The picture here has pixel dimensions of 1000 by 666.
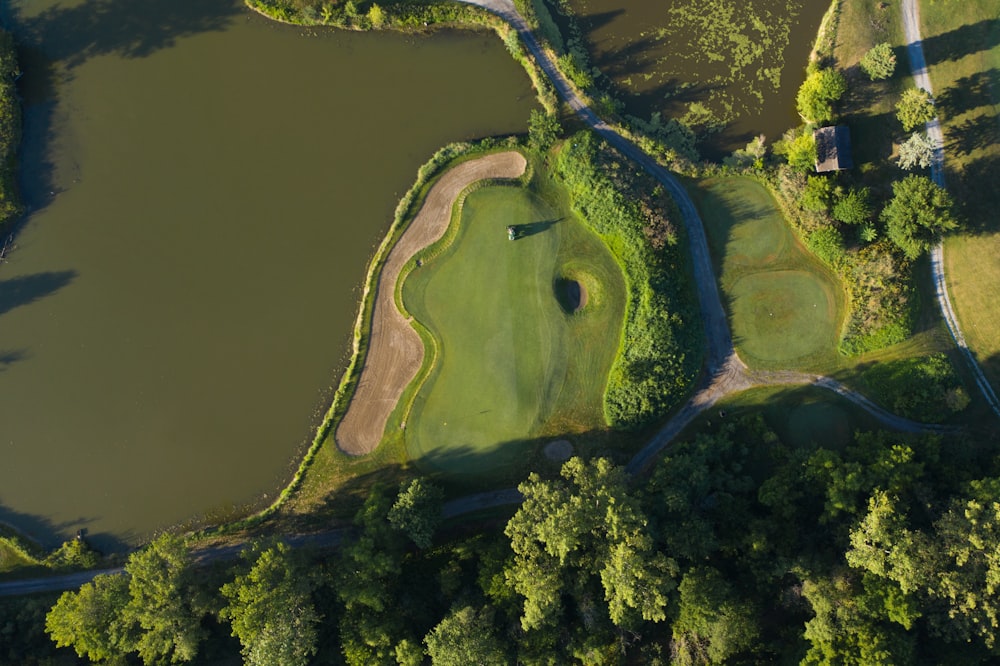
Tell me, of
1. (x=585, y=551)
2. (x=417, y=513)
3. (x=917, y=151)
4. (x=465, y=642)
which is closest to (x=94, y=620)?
(x=417, y=513)

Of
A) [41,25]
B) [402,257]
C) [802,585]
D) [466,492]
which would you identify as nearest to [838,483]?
[802,585]

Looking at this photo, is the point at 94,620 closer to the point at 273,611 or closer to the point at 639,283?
the point at 273,611

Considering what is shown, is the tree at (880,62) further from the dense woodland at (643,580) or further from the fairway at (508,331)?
the dense woodland at (643,580)

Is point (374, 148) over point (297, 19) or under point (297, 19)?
under

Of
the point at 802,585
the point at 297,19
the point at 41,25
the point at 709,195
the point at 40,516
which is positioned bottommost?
the point at 802,585

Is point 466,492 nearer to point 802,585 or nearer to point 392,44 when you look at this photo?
point 802,585

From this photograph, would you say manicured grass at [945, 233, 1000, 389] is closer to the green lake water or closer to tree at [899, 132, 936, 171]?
tree at [899, 132, 936, 171]
